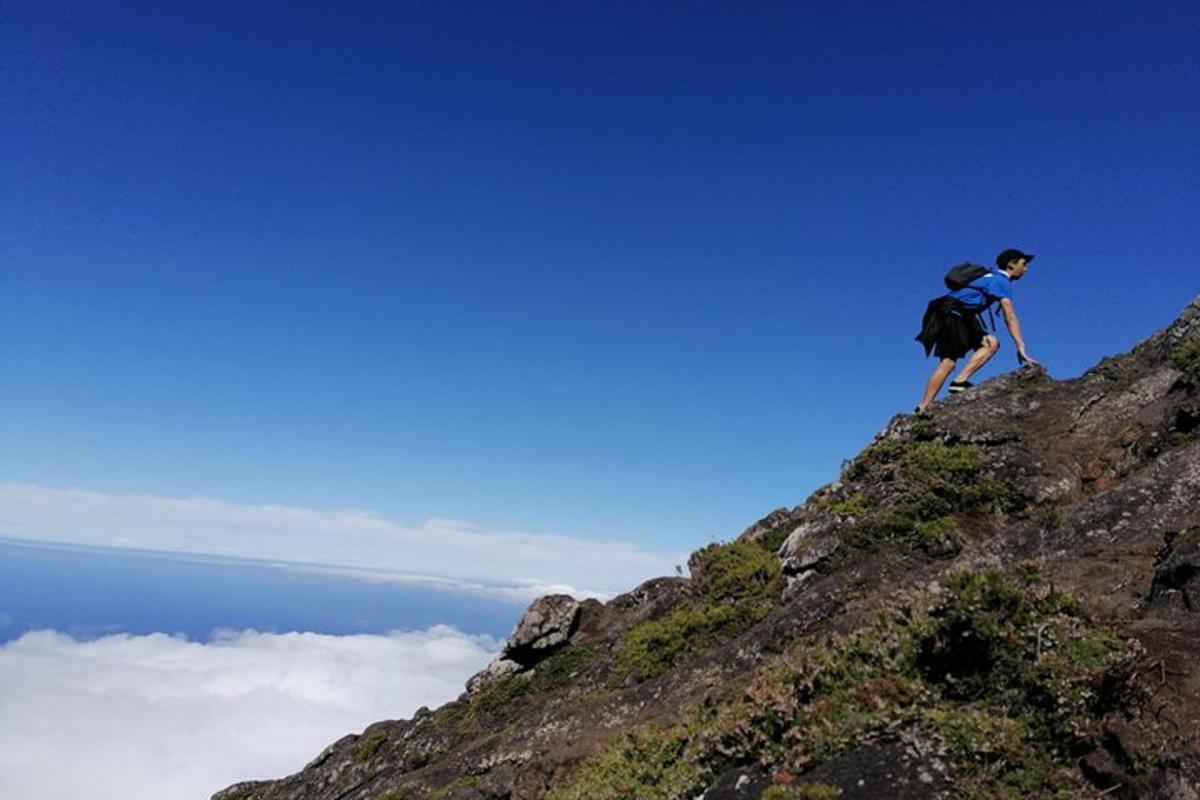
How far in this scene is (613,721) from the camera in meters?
14.7

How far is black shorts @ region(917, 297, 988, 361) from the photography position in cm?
1877

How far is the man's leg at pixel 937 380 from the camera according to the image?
768 inches

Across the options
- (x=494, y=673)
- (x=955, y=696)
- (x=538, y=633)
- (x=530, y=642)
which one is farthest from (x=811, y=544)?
(x=494, y=673)

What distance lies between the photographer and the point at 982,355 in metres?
18.8

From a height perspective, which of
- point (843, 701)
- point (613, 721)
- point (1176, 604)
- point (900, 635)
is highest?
point (1176, 604)

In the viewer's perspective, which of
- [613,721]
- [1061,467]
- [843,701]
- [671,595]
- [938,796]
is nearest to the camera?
[938,796]

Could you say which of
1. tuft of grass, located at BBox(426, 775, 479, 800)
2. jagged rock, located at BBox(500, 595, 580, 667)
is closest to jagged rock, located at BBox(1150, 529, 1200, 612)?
tuft of grass, located at BBox(426, 775, 479, 800)

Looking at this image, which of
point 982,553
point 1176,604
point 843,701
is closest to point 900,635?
point 843,701

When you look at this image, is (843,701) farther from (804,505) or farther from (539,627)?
(539,627)

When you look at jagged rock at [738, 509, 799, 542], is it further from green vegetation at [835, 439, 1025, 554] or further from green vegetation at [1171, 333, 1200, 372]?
green vegetation at [1171, 333, 1200, 372]

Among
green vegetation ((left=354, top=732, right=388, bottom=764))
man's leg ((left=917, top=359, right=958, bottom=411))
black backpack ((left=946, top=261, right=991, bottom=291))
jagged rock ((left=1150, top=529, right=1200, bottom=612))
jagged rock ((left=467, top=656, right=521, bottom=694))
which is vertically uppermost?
black backpack ((left=946, top=261, right=991, bottom=291))

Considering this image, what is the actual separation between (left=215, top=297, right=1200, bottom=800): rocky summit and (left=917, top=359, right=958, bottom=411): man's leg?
777 millimetres

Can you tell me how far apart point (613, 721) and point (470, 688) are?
40.0 feet

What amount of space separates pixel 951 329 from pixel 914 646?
13288 millimetres
